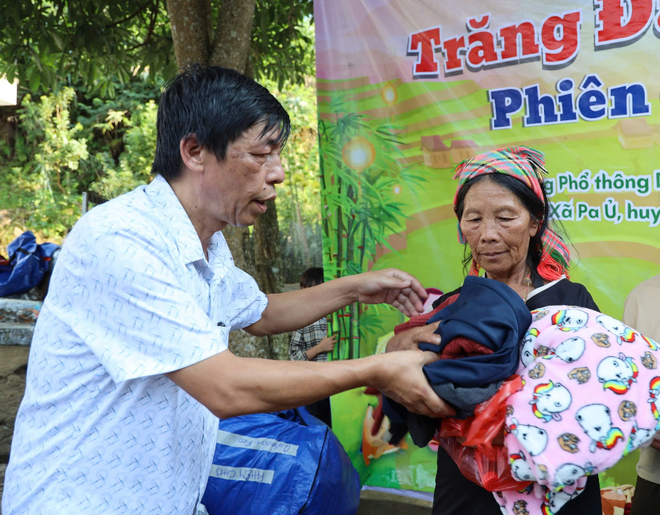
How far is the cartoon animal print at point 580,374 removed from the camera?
1.44 meters

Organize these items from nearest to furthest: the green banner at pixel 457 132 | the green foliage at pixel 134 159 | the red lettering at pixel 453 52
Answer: the green banner at pixel 457 132
the red lettering at pixel 453 52
the green foliage at pixel 134 159

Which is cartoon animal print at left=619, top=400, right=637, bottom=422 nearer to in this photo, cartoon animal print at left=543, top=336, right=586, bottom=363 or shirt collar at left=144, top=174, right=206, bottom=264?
cartoon animal print at left=543, top=336, right=586, bottom=363

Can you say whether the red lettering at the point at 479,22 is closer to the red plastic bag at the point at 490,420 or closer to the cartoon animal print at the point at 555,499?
the red plastic bag at the point at 490,420

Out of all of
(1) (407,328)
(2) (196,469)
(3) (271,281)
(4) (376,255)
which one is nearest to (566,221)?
(4) (376,255)

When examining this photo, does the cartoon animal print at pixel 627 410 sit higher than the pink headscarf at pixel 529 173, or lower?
lower

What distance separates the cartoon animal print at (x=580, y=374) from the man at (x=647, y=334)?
0.97 metres

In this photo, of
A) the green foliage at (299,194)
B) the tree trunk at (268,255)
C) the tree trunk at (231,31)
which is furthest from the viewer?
the green foliage at (299,194)

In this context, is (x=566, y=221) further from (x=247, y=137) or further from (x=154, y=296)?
(x=154, y=296)

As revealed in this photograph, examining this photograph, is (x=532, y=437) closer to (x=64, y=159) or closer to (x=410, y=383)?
(x=410, y=383)

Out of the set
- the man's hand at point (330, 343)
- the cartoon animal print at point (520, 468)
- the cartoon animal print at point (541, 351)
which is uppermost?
the cartoon animal print at point (541, 351)

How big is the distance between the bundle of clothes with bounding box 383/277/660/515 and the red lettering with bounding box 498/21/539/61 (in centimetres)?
185

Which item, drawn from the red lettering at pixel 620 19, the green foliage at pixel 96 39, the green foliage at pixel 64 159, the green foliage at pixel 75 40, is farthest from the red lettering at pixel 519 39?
the green foliage at pixel 64 159

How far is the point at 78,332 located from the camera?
4.82ft

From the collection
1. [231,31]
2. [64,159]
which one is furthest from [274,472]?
[64,159]
